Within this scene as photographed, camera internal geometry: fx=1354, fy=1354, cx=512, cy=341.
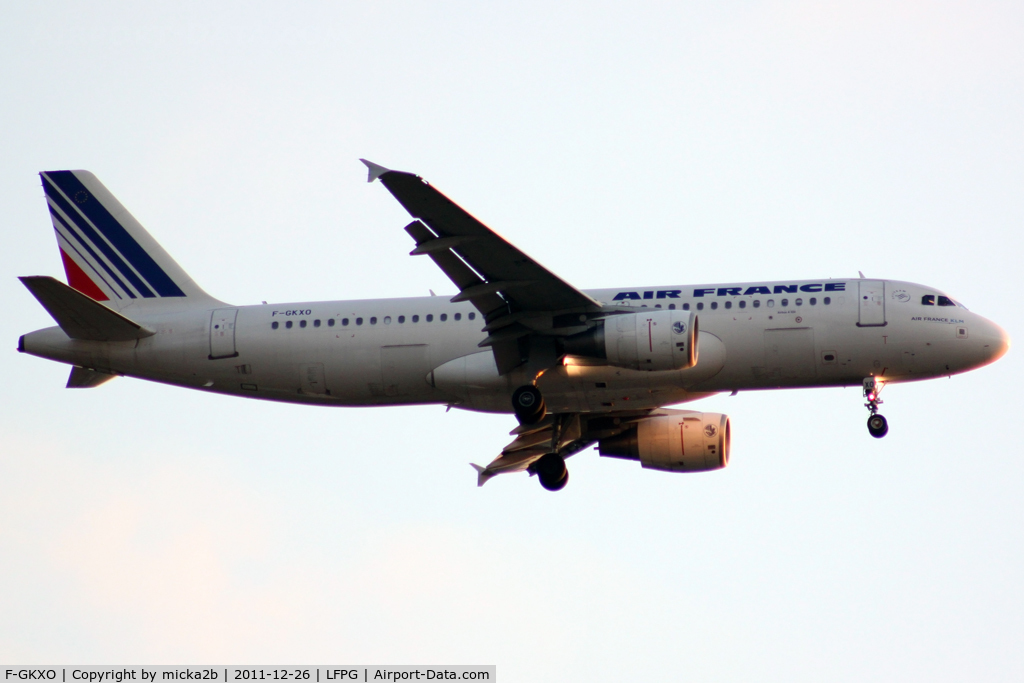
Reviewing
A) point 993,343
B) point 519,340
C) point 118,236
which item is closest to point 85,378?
point 118,236

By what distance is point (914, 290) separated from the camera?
36.2 meters

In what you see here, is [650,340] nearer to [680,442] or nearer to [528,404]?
[528,404]

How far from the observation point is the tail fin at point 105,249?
132ft

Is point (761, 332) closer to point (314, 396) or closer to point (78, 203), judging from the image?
point (314, 396)

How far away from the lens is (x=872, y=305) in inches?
1404

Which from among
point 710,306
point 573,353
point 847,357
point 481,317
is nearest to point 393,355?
point 481,317

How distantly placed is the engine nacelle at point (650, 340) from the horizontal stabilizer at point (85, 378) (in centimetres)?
1461

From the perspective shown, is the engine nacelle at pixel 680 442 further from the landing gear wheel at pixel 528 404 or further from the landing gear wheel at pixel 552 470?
the landing gear wheel at pixel 528 404

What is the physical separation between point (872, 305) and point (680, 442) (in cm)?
759

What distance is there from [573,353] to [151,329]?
12346 mm

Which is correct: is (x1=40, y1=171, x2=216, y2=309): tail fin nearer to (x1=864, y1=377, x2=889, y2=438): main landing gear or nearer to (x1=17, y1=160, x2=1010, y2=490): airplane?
(x1=17, y1=160, x2=1010, y2=490): airplane

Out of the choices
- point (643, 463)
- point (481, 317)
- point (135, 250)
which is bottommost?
point (643, 463)

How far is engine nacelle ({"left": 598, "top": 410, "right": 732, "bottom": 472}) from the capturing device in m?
40.3

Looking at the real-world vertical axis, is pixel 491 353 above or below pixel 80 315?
below
